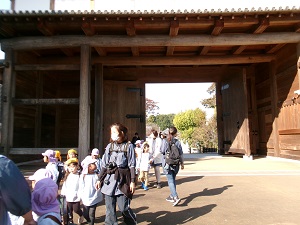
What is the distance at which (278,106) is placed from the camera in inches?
355

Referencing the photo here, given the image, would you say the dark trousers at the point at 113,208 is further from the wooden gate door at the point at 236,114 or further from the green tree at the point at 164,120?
the green tree at the point at 164,120

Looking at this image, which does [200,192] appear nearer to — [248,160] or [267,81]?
[248,160]

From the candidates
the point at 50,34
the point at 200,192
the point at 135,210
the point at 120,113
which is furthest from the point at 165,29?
the point at 135,210

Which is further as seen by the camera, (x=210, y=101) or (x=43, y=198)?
(x=210, y=101)

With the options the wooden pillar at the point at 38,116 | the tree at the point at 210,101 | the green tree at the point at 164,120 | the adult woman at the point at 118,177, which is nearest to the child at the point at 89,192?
the adult woman at the point at 118,177

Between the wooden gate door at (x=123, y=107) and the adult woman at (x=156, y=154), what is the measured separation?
3.85m

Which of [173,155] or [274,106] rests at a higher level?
[274,106]

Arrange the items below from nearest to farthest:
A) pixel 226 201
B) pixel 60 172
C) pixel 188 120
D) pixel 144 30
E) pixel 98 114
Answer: pixel 60 172 < pixel 226 201 < pixel 144 30 < pixel 98 114 < pixel 188 120

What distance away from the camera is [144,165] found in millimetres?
5355

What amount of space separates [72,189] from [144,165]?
2300 mm

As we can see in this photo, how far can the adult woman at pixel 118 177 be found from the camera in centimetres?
287

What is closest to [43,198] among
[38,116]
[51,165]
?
[51,165]

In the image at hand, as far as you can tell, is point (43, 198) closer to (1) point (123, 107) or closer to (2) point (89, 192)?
(2) point (89, 192)

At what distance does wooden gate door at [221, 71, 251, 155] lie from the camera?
9148 millimetres
